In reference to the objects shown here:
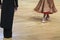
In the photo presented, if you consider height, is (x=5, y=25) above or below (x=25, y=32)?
above

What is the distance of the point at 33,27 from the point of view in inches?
109

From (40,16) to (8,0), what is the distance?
1817 millimetres

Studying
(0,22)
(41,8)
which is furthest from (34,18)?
(0,22)

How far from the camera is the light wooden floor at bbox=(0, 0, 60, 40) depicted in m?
2.43

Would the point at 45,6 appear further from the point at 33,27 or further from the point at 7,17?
the point at 7,17

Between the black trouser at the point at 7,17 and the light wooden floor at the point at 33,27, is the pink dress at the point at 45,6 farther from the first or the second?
the black trouser at the point at 7,17

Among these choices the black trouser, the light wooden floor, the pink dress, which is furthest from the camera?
the pink dress

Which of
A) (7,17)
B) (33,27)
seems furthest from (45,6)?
(7,17)

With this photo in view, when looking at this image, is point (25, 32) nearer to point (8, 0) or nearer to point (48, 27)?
point (48, 27)

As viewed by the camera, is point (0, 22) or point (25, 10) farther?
point (25, 10)

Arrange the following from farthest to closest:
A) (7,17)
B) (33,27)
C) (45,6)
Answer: (45,6) → (33,27) → (7,17)

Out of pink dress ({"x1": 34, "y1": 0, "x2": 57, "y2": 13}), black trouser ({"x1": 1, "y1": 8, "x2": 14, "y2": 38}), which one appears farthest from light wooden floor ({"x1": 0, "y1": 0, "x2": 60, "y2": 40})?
black trouser ({"x1": 1, "y1": 8, "x2": 14, "y2": 38})

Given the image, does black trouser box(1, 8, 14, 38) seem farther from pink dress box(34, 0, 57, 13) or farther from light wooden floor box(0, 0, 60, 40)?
pink dress box(34, 0, 57, 13)

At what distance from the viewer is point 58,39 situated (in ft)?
7.73
